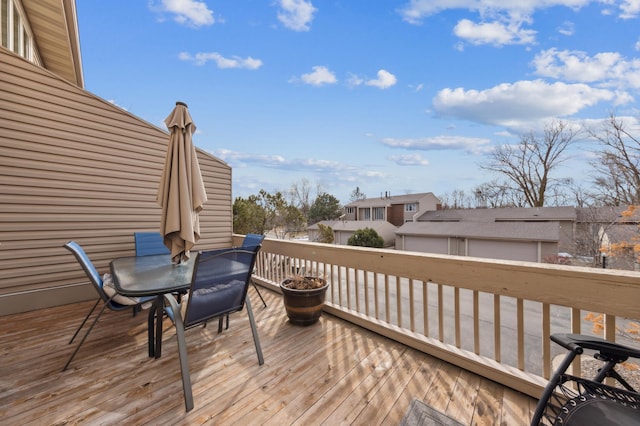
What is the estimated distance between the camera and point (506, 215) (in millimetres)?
19828

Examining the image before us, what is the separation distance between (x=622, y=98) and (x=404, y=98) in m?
7.39

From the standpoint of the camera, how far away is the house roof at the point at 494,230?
15.5 meters

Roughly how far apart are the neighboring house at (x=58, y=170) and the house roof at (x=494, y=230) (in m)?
18.7

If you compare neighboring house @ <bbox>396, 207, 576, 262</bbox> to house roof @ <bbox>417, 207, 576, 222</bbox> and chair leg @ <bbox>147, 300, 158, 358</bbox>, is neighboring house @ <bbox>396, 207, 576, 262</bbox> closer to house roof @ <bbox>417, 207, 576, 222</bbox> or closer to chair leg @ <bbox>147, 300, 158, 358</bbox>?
house roof @ <bbox>417, 207, 576, 222</bbox>

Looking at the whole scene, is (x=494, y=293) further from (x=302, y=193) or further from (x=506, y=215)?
(x=302, y=193)

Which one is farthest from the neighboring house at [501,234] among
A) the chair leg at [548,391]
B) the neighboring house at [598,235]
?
the chair leg at [548,391]

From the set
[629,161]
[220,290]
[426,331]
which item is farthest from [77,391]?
[629,161]

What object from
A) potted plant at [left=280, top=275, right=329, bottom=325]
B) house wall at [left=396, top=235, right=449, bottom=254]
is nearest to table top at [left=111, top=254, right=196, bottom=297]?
potted plant at [left=280, top=275, right=329, bottom=325]

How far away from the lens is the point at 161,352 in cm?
255

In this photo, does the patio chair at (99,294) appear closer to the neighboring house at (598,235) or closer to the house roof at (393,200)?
the neighboring house at (598,235)

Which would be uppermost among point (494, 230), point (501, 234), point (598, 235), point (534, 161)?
point (534, 161)

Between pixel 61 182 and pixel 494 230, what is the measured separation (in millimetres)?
20520

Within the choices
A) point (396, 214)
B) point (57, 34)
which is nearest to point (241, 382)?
point (57, 34)

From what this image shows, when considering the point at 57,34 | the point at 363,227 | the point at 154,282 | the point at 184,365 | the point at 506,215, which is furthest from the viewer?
the point at 363,227
